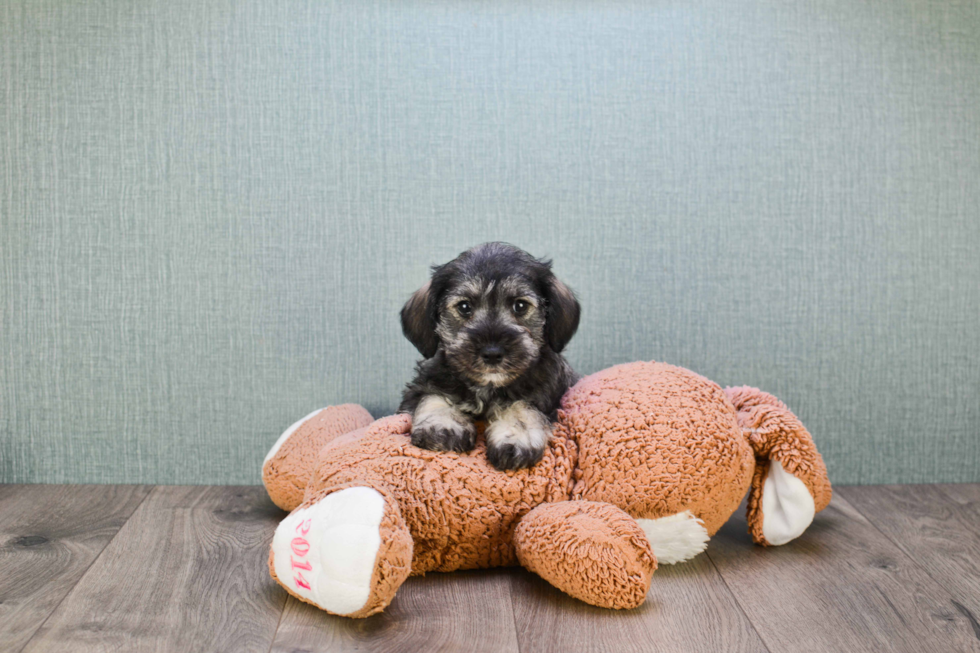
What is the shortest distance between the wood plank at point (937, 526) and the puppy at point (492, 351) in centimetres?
106

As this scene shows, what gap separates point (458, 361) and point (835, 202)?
1554mm

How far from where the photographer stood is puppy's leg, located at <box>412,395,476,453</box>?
1.90 meters

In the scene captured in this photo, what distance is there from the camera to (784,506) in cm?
211

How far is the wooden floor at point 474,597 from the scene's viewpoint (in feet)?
5.20

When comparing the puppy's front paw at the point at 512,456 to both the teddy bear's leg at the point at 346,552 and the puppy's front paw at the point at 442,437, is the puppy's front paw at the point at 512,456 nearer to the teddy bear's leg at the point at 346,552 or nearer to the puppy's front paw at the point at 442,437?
the puppy's front paw at the point at 442,437

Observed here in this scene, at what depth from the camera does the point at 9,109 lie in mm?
2527

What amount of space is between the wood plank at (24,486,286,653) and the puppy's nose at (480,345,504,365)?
2.38ft

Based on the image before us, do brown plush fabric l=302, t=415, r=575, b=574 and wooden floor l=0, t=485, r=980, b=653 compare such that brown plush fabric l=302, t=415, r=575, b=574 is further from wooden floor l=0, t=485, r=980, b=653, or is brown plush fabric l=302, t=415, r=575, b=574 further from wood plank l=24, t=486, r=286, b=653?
wood plank l=24, t=486, r=286, b=653

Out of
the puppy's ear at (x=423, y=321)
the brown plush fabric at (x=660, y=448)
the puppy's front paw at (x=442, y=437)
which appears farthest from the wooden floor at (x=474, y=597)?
the puppy's ear at (x=423, y=321)

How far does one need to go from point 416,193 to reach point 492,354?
0.93 meters

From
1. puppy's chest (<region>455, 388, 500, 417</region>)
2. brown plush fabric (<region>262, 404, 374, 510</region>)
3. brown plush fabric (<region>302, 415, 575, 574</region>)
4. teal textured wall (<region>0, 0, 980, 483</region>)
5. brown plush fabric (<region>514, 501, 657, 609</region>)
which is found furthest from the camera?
teal textured wall (<region>0, 0, 980, 483</region>)

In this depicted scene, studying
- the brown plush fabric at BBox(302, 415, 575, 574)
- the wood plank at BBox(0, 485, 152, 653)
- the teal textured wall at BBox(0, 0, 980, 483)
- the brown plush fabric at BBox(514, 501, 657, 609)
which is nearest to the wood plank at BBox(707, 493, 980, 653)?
the brown plush fabric at BBox(514, 501, 657, 609)

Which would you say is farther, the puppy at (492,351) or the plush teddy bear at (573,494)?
the puppy at (492,351)

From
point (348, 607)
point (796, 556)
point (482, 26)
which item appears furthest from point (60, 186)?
point (796, 556)
